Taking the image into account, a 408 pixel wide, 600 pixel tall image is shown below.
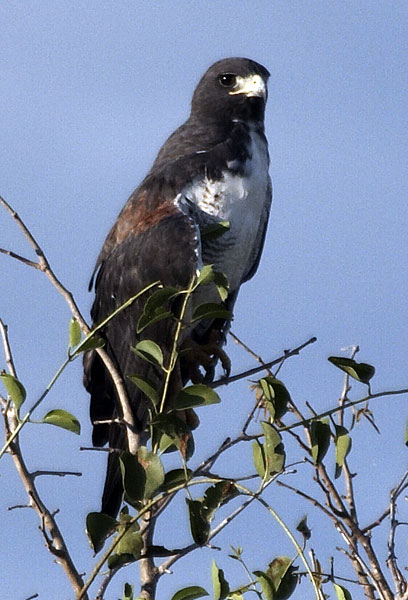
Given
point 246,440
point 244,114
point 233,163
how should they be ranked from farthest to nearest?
point 244,114 < point 233,163 < point 246,440

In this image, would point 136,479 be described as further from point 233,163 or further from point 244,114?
point 244,114

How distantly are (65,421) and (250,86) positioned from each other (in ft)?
10.8

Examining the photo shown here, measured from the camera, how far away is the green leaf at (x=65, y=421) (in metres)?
2.67

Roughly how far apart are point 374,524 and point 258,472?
2.65 feet

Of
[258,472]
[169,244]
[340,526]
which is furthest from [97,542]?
[169,244]

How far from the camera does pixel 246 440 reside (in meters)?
2.82

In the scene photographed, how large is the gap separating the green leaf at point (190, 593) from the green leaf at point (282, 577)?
16cm

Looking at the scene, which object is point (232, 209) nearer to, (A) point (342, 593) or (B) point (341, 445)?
(B) point (341, 445)

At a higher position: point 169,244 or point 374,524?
point 169,244

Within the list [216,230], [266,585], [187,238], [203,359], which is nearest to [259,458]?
[266,585]

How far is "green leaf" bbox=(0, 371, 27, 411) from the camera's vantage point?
2.61 meters

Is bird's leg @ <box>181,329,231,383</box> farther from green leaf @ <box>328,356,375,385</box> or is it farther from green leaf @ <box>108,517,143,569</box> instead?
green leaf @ <box>108,517,143,569</box>

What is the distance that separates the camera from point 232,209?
16.6 ft

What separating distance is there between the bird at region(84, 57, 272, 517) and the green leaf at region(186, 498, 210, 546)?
1.78 meters
